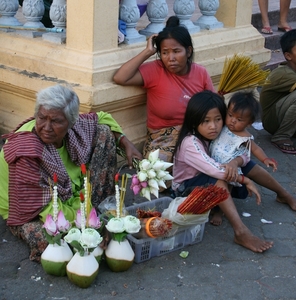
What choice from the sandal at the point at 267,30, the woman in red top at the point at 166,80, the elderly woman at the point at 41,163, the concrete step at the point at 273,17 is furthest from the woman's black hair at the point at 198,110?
the concrete step at the point at 273,17

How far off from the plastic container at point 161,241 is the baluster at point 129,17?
4.78ft

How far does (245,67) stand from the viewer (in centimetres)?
487

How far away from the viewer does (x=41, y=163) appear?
12.1ft

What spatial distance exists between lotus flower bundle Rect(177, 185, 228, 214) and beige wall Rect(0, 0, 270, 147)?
120cm

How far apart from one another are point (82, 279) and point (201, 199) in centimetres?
80

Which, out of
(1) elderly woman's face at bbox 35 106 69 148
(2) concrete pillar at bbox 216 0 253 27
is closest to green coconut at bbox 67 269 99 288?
(1) elderly woman's face at bbox 35 106 69 148

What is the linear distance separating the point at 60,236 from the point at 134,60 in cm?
168

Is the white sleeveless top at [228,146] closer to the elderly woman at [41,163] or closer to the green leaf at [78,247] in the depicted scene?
the elderly woman at [41,163]

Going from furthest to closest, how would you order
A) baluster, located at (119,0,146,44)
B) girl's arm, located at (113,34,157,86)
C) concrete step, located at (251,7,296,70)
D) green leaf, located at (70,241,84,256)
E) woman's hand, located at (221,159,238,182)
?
1. concrete step, located at (251,7,296,70)
2. baluster, located at (119,0,146,44)
3. girl's arm, located at (113,34,157,86)
4. woman's hand, located at (221,159,238,182)
5. green leaf, located at (70,241,84,256)

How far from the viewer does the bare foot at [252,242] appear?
3871 mm

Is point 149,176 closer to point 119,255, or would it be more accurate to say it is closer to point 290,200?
point 119,255

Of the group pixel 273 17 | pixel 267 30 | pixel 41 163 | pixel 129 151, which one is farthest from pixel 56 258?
pixel 273 17

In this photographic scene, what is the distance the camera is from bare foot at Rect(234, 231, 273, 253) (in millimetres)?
3871

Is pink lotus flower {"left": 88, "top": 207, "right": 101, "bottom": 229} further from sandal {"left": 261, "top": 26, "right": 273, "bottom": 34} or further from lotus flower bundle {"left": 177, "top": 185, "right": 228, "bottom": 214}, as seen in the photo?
sandal {"left": 261, "top": 26, "right": 273, "bottom": 34}
